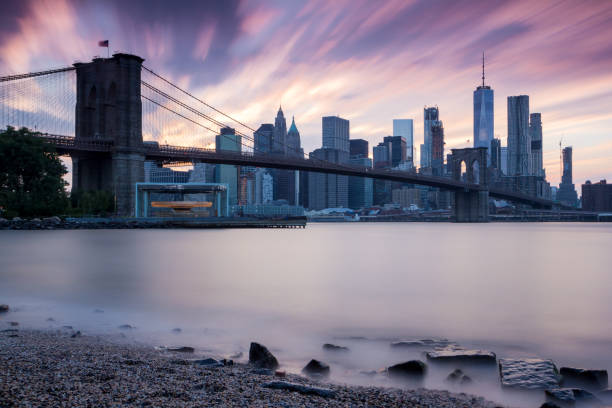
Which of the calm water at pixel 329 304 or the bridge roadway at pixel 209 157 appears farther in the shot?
the bridge roadway at pixel 209 157

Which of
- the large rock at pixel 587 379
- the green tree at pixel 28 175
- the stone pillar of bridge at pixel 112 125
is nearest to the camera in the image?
the large rock at pixel 587 379

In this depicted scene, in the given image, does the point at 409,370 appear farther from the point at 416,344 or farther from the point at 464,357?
the point at 416,344

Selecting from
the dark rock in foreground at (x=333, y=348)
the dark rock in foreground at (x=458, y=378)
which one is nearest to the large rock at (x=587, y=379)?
the dark rock in foreground at (x=458, y=378)

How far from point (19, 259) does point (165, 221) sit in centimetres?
3353

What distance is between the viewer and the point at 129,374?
14.5 feet

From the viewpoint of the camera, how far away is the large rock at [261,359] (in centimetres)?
551

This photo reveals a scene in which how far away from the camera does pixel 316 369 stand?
5406mm

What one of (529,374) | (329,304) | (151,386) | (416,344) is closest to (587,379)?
(529,374)

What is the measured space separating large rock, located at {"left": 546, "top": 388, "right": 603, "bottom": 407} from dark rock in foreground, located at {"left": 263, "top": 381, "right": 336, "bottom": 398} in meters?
2.22

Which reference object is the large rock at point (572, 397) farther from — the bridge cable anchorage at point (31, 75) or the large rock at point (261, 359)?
the bridge cable anchorage at point (31, 75)

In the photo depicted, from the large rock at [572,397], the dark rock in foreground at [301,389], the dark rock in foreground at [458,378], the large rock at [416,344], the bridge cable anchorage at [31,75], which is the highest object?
the bridge cable anchorage at [31,75]

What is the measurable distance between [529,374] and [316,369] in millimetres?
2376

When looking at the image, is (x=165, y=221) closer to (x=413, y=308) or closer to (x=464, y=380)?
(x=413, y=308)

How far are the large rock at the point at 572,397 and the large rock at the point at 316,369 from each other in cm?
234
